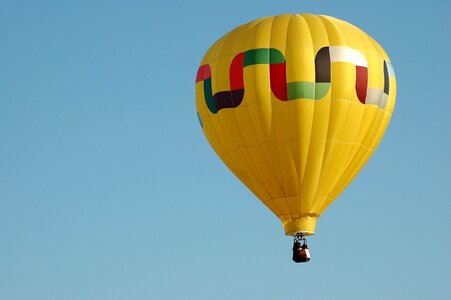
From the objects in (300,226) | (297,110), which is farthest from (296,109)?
(300,226)

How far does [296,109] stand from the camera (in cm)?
5631

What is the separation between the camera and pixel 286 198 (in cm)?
5684

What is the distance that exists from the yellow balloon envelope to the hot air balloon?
0.03 m

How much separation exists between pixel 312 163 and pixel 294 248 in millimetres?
2429

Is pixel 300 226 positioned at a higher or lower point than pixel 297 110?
lower

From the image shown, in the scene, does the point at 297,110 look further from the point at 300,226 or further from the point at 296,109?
the point at 300,226

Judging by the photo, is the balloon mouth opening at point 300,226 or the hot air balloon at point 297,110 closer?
the hot air balloon at point 297,110

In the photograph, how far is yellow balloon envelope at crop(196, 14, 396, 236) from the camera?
185 ft

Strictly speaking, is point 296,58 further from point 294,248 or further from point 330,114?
point 294,248

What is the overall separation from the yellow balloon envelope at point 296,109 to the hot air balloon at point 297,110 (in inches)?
1.1

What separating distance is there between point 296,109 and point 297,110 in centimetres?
4

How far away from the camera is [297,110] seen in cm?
5631

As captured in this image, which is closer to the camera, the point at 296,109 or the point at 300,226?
the point at 296,109

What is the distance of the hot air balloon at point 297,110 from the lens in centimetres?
5634
